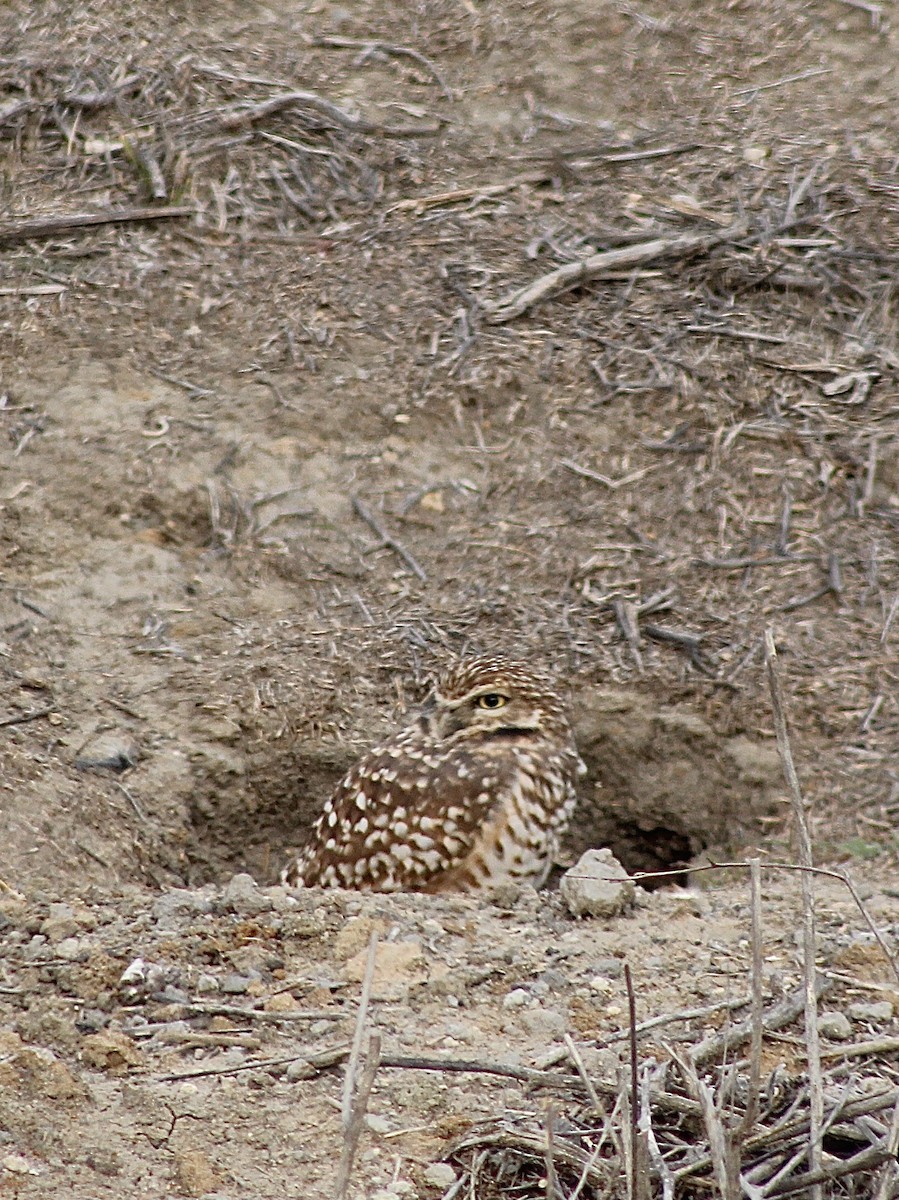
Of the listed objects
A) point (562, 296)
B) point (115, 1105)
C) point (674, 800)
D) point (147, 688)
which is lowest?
point (674, 800)

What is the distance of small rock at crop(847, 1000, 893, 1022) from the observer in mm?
3322

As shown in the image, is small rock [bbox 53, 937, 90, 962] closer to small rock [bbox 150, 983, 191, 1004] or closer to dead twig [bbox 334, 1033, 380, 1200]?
small rock [bbox 150, 983, 191, 1004]

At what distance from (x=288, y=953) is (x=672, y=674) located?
2.31 metres

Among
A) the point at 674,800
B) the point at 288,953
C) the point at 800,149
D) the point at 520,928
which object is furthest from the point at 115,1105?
the point at 800,149

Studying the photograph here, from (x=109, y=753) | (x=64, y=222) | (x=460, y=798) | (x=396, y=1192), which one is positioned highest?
(x=396, y=1192)

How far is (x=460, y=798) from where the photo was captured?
16.1ft

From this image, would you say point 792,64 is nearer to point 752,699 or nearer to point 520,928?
point 752,699

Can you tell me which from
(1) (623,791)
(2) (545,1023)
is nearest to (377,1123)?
(2) (545,1023)

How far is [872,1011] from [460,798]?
1793mm

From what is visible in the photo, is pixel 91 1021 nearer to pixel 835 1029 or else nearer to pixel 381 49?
pixel 835 1029

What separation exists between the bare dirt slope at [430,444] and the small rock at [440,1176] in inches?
29.0

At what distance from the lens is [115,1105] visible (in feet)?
10.2

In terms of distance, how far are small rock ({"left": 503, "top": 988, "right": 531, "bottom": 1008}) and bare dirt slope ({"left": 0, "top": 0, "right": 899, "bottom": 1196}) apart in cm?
8

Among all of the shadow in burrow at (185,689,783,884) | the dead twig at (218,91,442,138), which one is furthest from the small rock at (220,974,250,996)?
the dead twig at (218,91,442,138)
